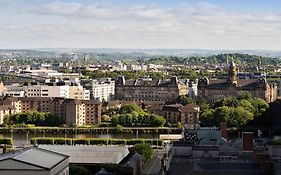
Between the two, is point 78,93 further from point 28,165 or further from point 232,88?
point 28,165

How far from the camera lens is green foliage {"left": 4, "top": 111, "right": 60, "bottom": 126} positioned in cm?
3904

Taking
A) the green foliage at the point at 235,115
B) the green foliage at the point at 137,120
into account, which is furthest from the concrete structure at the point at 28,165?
the green foliage at the point at 137,120

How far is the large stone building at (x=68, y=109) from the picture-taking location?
39.1 m

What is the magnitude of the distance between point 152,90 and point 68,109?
17.2m

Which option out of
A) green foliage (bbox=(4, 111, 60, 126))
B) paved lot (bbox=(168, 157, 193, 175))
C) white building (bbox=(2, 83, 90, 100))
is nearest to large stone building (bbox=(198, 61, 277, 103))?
white building (bbox=(2, 83, 90, 100))

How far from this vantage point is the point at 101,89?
54.0 meters

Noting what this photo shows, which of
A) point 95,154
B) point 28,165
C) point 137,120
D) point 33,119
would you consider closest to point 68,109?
point 33,119

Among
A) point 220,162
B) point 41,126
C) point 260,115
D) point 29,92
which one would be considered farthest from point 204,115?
point 220,162

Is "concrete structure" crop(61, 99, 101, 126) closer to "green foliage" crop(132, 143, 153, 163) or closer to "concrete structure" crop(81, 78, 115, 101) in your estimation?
"concrete structure" crop(81, 78, 115, 101)

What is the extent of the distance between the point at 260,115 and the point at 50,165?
24846 millimetres

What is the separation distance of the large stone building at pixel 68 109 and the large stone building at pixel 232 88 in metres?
16.5

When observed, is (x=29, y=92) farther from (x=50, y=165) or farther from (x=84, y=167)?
(x=50, y=165)

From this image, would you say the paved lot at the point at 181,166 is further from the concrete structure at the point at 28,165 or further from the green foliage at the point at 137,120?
the green foliage at the point at 137,120

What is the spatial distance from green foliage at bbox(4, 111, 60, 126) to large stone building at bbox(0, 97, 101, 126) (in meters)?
0.50
